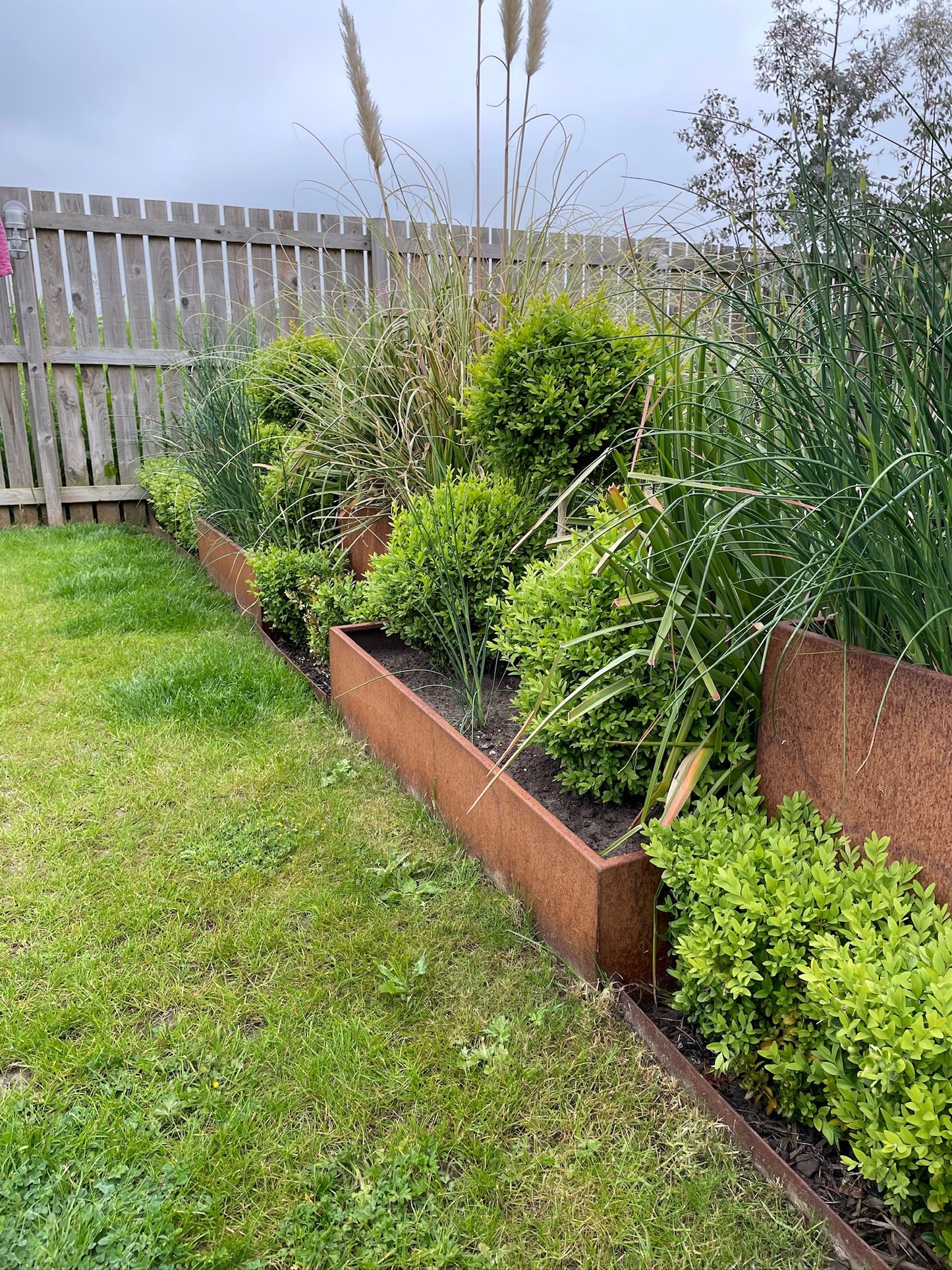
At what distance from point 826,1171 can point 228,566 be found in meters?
3.84

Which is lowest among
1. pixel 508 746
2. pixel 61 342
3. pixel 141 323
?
pixel 508 746

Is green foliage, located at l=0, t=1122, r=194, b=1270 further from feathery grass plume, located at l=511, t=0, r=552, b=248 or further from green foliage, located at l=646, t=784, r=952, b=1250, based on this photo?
feathery grass plume, located at l=511, t=0, r=552, b=248

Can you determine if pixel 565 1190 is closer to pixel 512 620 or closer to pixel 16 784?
pixel 512 620

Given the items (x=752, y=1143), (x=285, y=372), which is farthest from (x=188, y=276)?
(x=752, y=1143)

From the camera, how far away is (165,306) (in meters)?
6.18

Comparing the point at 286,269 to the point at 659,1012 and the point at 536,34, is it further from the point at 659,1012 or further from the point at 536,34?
the point at 659,1012

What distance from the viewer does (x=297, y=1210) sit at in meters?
1.10

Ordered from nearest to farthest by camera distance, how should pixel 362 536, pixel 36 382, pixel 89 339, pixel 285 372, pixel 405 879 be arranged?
pixel 405 879 → pixel 362 536 → pixel 285 372 → pixel 36 382 → pixel 89 339

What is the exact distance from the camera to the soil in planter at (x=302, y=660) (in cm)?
314

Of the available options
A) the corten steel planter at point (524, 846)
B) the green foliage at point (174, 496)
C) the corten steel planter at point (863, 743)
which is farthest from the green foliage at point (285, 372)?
the corten steel planter at point (863, 743)

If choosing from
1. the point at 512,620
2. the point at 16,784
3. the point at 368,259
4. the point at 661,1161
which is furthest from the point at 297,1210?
the point at 368,259

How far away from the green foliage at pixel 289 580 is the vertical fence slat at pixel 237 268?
3375mm

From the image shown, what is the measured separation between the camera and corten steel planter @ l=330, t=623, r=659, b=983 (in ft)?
4.69

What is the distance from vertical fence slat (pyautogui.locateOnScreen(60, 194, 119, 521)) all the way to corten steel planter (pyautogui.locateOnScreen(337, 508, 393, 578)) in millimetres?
3469
